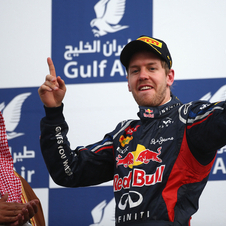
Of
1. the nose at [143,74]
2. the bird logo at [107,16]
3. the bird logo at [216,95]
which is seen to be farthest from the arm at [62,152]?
the bird logo at [107,16]

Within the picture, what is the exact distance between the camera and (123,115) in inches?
79.9

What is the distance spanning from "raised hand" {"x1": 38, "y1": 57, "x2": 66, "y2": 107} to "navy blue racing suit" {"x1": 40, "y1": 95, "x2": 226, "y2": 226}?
0.10 feet

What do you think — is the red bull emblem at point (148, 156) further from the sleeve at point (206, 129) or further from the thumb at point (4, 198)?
the thumb at point (4, 198)

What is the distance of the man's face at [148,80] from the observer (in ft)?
4.44

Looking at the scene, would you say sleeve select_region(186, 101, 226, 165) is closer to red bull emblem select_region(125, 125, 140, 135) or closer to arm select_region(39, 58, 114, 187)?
red bull emblem select_region(125, 125, 140, 135)

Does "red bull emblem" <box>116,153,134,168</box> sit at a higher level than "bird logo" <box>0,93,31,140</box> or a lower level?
lower

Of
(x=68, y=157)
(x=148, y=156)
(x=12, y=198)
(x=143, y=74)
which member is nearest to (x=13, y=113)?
(x=12, y=198)

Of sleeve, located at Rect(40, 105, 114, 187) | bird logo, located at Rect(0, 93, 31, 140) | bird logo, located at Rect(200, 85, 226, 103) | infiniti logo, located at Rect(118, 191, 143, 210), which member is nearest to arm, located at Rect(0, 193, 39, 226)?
sleeve, located at Rect(40, 105, 114, 187)

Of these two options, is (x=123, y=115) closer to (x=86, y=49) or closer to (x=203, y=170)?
(x=86, y=49)

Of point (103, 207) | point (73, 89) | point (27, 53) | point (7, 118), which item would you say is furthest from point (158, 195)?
point (27, 53)

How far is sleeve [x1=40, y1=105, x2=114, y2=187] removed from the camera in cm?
128

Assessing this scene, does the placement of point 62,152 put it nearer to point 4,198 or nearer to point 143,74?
point 4,198

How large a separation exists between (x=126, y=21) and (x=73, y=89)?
1.73 ft

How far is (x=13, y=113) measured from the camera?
6.95 ft
